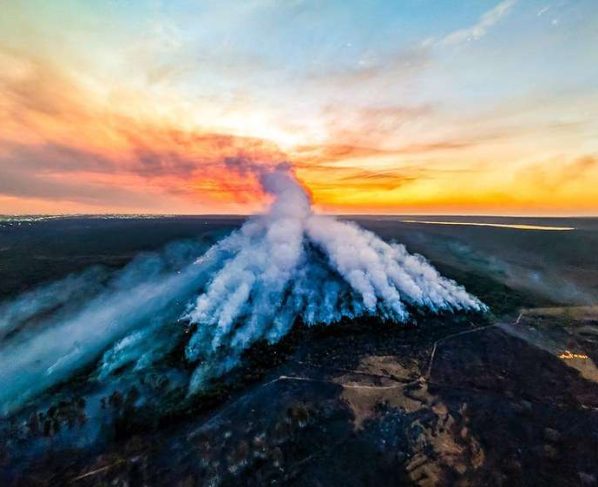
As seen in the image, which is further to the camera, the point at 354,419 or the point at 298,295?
the point at 298,295

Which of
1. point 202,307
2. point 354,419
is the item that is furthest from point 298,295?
point 354,419

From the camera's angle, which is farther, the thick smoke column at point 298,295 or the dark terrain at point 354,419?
the thick smoke column at point 298,295

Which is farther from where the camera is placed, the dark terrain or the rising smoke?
the rising smoke

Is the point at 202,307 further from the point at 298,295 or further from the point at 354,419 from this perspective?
the point at 354,419
